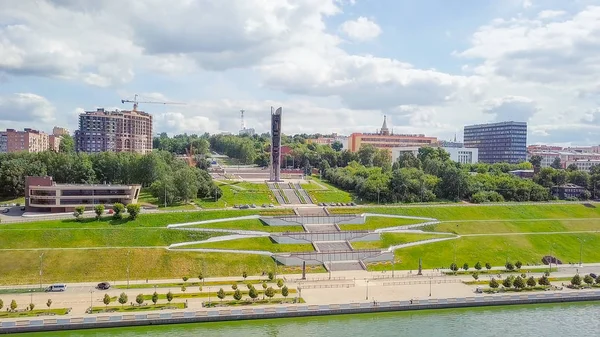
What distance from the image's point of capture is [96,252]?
58719 millimetres

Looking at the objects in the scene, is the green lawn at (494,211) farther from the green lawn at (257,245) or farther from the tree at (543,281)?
the tree at (543,281)

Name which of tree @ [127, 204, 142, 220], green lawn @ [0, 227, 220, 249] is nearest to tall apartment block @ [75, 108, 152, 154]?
tree @ [127, 204, 142, 220]

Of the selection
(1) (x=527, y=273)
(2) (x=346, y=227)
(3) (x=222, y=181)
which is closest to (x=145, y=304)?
(2) (x=346, y=227)

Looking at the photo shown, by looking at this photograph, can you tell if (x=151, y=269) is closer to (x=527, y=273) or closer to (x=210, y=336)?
(x=210, y=336)

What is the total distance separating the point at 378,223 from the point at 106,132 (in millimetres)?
105790

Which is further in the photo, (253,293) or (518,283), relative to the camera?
(518,283)

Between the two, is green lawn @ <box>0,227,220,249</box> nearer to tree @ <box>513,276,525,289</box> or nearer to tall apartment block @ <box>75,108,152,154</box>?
tree @ <box>513,276,525,289</box>

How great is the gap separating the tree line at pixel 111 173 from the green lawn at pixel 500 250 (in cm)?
3373

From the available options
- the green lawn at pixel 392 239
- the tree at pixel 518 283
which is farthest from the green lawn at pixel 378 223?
the tree at pixel 518 283

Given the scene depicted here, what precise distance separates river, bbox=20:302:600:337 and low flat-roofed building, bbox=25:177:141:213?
35971 millimetres

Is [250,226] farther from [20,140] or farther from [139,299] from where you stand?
[20,140]

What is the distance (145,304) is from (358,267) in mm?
25817

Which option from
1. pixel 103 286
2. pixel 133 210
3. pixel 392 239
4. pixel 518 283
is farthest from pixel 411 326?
pixel 133 210

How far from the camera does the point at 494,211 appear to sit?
83.4m
